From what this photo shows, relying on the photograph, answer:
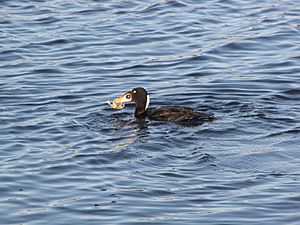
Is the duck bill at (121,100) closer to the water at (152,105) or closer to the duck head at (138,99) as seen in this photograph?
the duck head at (138,99)

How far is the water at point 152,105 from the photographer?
40.2 feet

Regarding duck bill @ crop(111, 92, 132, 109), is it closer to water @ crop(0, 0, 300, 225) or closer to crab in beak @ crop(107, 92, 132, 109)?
crab in beak @ crop(107, 92, 132, 109)

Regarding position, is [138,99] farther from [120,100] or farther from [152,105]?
[152,105]

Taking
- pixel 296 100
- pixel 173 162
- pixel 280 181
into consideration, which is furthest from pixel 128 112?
pixel 280 181

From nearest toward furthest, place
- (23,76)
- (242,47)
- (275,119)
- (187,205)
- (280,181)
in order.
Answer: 1. (187,205)
2. (280,181)
3. (275,119)
4. (23,76)
5. (242,47)

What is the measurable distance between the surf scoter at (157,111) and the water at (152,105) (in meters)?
0.16

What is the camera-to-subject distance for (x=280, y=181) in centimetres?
1293

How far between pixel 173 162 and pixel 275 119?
8.47 feet

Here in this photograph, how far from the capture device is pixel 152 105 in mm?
17312

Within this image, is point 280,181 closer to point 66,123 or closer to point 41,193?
point 41,193

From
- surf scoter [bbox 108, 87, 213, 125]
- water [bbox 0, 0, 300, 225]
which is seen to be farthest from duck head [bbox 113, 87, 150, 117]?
water [bbox 0, 0, 300, 225]

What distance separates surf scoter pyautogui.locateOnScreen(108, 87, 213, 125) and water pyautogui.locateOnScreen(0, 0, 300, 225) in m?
0.16

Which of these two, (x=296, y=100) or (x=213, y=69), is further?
(x=213, y=69)

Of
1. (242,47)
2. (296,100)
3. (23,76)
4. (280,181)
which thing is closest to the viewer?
(280,181)
